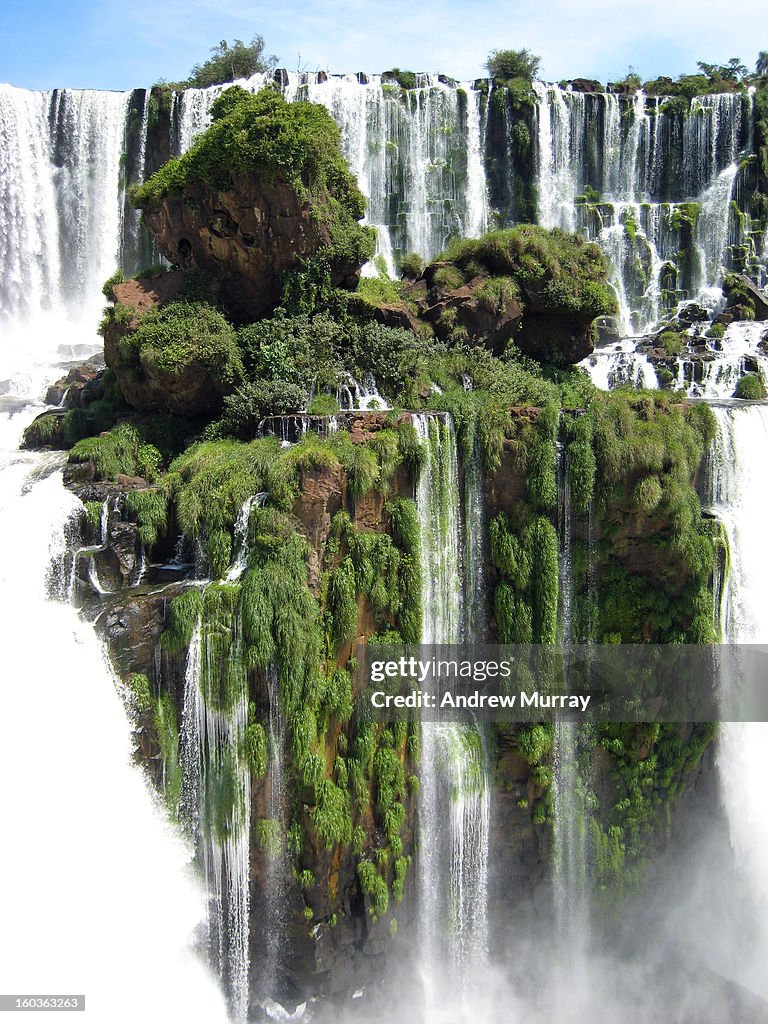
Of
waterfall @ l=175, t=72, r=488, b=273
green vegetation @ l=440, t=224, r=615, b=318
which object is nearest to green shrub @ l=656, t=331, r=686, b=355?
green vegetation @ l=440, t=224, r=615, b=318

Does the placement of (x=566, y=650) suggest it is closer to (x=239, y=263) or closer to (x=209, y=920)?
(x=209, y=920)

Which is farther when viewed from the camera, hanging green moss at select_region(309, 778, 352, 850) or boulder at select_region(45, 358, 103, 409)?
boulder at select_region(45, 358, 103, 409)

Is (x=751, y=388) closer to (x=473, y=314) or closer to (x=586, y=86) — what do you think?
→ (x=473, y=314)

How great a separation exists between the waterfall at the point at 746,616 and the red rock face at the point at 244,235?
9.30 meters

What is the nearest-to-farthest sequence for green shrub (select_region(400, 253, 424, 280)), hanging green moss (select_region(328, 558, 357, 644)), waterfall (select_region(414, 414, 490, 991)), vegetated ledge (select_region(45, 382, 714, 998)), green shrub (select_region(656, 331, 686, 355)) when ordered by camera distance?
1. vegetated ledge (select_region(45, 382, 714, 998))
2. hanging green moss (select_region(328, 558, 357, 644))
3. waterfall (select_region(414, 414, 490, 991))
4. green shrub (select_region(400, 253, 424, 280))
5. green shrub (select_region(656, 331, 686, 355))

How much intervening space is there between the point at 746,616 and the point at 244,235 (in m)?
13.1

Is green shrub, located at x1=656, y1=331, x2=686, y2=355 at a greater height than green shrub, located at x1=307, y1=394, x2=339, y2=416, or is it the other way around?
green shrub, located at x1=656, y1=331, x2=686, y2=355

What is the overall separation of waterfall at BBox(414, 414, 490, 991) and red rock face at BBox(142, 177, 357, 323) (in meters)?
6.52

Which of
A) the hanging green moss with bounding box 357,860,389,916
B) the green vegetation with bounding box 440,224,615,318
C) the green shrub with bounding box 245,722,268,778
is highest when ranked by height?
the green vegetation with bounding box 440,224,615,318

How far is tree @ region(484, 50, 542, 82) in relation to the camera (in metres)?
36.4

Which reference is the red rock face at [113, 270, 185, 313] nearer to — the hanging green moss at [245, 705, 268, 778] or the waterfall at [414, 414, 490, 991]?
the waterfall at [414, 414, 490, 991]

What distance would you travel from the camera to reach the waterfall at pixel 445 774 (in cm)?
1426

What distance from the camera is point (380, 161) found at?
2950 centimetres

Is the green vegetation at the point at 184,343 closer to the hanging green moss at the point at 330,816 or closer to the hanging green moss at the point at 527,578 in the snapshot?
the hanging green moss at the point at 527,578
